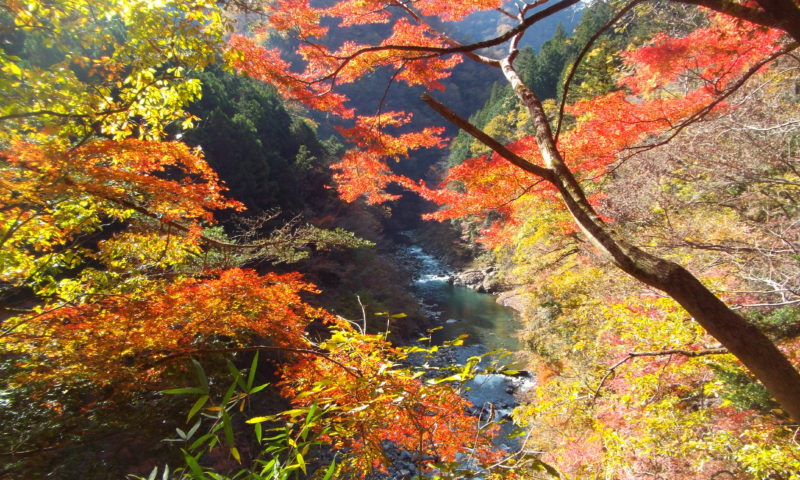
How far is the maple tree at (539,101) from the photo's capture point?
1.44 m

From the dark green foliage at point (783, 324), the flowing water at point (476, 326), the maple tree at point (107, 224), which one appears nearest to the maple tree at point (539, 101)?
the maple tree at point (107, 224)

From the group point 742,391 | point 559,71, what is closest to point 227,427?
point 742,391

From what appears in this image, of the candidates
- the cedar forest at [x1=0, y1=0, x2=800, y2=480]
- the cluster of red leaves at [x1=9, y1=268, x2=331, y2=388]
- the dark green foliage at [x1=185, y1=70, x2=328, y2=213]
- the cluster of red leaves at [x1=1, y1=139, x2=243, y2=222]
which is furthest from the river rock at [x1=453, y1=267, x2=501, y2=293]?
the cluster of red leaves at [x1=1, y1=139, x2=243, y2=222]

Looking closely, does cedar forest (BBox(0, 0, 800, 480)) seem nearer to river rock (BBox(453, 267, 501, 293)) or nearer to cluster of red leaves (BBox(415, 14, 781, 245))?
cluster of red leaves (BBox(415, 14, 781, 245))

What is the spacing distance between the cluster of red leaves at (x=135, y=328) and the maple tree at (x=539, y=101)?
2632 millimetres

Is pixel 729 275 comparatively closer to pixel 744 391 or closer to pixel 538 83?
pixel 744 391

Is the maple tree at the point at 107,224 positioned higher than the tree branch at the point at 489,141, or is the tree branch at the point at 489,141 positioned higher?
the tree branch at the point at 489,141

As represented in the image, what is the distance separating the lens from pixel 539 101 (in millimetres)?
2490

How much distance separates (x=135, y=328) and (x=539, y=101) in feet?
13.9

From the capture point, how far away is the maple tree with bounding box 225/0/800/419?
56.6 inches

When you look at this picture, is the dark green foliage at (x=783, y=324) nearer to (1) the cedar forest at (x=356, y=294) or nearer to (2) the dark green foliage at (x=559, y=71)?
(1) the cedar forest at (x=356, y=294)

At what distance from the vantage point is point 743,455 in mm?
2955

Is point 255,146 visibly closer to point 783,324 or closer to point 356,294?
point 356,294

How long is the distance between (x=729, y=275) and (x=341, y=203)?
588 inches
